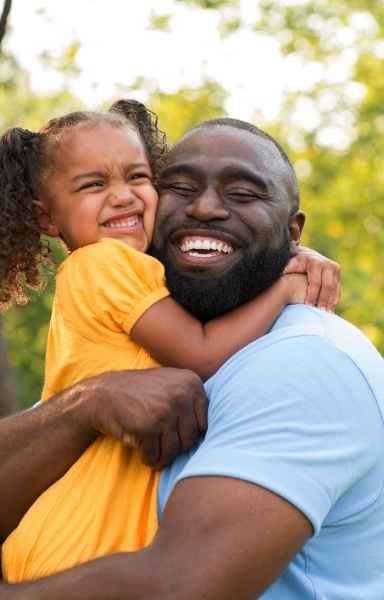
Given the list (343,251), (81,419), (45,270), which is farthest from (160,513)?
(343,251)

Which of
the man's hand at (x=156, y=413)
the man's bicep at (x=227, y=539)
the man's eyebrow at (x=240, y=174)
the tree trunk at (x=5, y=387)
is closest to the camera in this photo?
the man's bicep at (x=227, y=539)

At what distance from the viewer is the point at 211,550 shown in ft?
8.65

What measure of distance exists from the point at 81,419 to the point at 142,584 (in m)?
0.76

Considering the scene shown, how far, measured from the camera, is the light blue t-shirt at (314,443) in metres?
2.74

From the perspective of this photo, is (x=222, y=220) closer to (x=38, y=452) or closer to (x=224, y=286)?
(x=224, y=286)

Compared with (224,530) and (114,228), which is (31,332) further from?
(224,530)

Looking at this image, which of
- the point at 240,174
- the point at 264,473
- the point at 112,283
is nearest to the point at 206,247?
the point at 240,174

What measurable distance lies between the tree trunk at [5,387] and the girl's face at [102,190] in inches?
169

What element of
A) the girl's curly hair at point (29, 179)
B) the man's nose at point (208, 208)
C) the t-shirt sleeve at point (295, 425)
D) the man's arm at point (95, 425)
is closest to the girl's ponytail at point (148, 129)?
the girl's curly hair at point (29, 179)

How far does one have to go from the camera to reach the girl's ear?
166 inches

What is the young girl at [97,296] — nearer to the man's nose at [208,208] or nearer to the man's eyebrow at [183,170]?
the man's eyebrow at [183,170]

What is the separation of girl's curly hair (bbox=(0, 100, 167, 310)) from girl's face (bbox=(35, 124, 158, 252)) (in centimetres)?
6

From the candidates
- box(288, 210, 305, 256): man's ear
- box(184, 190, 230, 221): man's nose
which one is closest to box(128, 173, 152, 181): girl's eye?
box(184, 190, 230, 221): man's nose

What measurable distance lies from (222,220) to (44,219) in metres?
0.88
